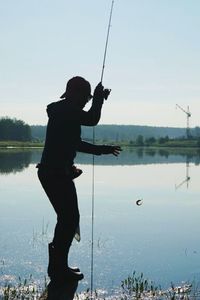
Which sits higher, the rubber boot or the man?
the man

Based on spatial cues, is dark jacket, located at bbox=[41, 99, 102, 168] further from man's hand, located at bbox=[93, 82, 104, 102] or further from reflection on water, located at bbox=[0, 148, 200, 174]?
reflection on water, located at bbox=[0, 148, 200, 174]

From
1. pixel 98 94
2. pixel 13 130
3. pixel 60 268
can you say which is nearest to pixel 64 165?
pixel 98 94

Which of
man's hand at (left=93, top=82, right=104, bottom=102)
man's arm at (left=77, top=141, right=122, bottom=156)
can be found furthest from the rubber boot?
man's hand at (left=93, top=82, right=104, bottom=102)

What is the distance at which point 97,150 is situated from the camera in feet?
21.1

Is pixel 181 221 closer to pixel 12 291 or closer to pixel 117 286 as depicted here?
pixel 117 286

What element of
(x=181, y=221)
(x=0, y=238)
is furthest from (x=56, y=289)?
(x=181, y=221)

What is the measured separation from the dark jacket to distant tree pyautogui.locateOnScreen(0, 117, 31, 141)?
5990 inches

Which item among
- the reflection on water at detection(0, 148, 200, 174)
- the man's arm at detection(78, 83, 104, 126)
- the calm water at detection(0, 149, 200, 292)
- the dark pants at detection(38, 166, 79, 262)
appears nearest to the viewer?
the dark pants at detection(38, 166, 79, 262)

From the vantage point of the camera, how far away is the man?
6.15 meters

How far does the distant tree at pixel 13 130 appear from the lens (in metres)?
157

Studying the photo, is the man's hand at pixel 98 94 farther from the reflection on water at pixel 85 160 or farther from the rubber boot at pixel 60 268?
the reflection on water at pixel 85 160

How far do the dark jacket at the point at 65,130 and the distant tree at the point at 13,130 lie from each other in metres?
152

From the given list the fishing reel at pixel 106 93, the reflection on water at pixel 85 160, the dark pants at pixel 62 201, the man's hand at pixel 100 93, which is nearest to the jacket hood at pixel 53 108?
the man's hand at pixel 100 93

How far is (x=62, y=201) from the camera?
6.12 metres
